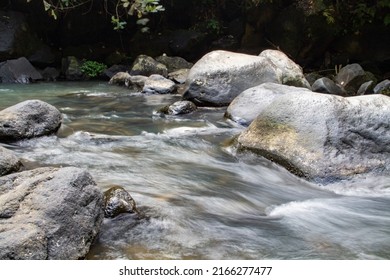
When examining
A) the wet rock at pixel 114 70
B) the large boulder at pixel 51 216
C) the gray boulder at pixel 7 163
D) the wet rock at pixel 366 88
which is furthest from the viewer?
the wet rock at pixel 114 70

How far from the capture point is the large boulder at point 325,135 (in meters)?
4.29

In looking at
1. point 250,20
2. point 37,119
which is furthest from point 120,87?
point 37,119

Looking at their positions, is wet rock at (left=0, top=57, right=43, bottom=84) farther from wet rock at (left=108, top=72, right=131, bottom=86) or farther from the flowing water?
the flowing water

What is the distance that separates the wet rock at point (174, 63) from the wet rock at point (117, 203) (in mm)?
9628

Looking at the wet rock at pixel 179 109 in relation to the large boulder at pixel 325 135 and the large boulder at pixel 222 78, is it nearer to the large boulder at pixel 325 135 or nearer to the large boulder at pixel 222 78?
the large boulder at pixel 222 78

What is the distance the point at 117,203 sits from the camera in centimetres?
296

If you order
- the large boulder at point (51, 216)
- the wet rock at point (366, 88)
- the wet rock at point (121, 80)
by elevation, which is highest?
the large boulder at point (51, 216)

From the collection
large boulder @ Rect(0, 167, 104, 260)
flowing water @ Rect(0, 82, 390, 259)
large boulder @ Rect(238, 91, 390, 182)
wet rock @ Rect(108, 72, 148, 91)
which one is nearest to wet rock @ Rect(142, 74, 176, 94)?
wet rock @ Rect(108, 72, 148, 91)

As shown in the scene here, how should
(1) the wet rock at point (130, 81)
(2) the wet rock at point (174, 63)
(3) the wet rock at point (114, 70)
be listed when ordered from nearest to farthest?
(1) the wet rock at point (130, 81) → (2) the wet rock at point (174, 63) → (3) the wet rock at point (114, 70)

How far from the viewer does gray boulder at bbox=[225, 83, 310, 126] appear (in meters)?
6.38

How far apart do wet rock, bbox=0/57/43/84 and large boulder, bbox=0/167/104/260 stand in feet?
33.5

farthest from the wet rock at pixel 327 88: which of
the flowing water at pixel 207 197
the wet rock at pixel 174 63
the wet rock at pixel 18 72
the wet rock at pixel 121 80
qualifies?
the wet rock at pixel 18 72

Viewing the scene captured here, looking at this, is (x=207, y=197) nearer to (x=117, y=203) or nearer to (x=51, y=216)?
(x=117, y=203)
